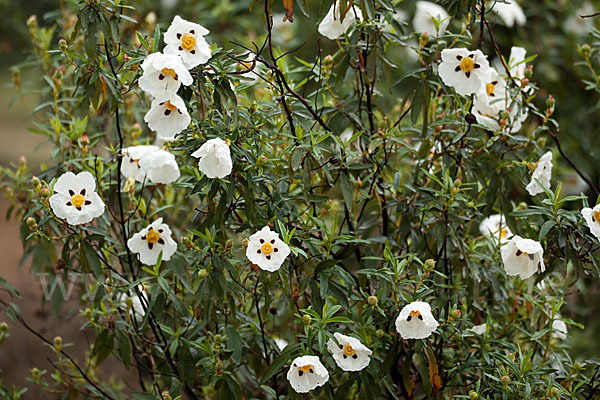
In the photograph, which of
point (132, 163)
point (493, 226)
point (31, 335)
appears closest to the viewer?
point (132, 163)

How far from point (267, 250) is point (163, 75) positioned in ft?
1.53

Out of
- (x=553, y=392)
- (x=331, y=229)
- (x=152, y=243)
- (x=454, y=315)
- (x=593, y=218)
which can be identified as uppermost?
(x=152, y=243)

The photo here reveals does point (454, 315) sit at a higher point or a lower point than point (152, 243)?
lower

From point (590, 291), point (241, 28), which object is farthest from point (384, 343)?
point (241, 28)

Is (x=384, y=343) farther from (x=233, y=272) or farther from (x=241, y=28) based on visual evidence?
(x=241, y=28)

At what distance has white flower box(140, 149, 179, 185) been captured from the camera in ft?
6.08

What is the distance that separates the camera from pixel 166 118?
1657mm

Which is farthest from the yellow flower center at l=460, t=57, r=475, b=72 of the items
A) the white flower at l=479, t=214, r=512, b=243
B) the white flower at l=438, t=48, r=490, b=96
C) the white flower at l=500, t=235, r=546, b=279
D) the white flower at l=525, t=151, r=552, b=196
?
the white flower at l=479, t=214, r=512, b=243

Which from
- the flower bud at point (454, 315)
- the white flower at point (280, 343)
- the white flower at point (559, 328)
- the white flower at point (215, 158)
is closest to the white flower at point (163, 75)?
the white flower at point (215, 158)

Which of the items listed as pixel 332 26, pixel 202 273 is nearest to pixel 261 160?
pixel 202 273

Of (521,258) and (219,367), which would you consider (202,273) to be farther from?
(521,258)

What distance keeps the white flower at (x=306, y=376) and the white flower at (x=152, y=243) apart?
51 centimetres

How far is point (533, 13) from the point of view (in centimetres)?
412

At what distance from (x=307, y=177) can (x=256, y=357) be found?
26.7 inches
